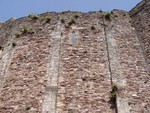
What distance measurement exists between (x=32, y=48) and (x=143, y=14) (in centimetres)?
598

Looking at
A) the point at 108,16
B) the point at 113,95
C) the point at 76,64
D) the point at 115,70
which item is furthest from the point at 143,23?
the point at 113,95

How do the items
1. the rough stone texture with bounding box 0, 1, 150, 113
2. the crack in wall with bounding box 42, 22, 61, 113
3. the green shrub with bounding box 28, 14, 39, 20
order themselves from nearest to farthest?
the crack in wall with bounding box 42, 22, 61, 113 → the rough stone texture with bounding box 0, 1, 150, 113 → the green shrub with bounding box 28, 14, 39, 20

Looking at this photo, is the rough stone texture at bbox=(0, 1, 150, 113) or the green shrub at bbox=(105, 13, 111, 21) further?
the green shrub at bbox=(105, 13, 111, 21)

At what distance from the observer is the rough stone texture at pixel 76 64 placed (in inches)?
480

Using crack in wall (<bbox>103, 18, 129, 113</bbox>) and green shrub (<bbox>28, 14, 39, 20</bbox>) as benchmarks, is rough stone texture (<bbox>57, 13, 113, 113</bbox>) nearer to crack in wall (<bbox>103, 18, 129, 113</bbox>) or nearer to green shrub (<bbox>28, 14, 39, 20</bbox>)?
crack in wall (<bbox>103, 18, 129, 113</bbox>)

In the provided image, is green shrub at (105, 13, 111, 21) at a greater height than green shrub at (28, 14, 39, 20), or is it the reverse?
green shrub at (28, 14, 39, 20)

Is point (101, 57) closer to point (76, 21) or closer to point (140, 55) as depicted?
point (140, 55)

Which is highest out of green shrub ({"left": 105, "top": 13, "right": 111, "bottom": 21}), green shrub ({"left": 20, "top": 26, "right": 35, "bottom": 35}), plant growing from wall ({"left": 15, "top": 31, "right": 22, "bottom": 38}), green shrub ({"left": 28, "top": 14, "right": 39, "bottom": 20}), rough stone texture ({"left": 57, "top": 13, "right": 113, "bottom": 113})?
green shrub ({"left": 28, "top": 14, "right": 39, "bottom": 20})

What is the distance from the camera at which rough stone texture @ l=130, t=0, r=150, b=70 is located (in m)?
14.9

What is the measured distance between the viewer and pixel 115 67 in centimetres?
1359

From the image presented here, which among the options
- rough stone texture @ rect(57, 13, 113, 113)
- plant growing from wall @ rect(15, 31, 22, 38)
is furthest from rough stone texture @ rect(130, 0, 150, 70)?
plant growing from wall @ rect(15, 31, 22, 38)

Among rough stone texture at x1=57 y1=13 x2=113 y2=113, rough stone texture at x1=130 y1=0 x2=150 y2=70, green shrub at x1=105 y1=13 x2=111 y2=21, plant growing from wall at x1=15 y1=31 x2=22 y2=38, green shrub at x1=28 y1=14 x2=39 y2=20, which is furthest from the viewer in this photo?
green shrub at x1=28 y1=14 x2=39 y2=20

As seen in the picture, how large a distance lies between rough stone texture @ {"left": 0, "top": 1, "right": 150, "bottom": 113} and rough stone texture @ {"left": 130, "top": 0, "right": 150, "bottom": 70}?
0.13 feet

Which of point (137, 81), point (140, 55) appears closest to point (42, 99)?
point (137, 81)
